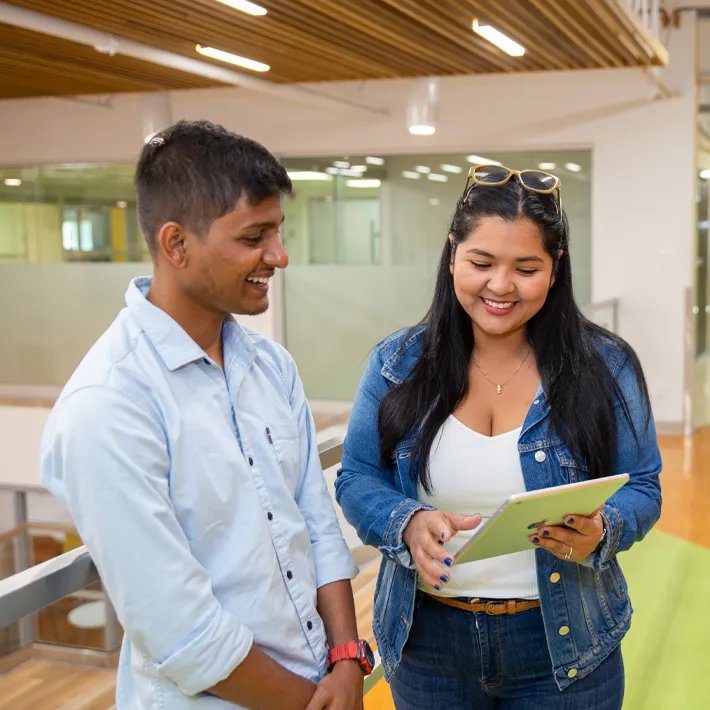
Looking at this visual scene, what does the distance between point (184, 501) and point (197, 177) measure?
1.56ft

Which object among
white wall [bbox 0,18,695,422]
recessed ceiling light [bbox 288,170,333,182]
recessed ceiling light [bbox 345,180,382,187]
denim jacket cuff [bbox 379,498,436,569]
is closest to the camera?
denim jacket cuff [bbox 379,498,436,569]

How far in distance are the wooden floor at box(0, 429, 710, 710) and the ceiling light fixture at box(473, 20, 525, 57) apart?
3.22 m

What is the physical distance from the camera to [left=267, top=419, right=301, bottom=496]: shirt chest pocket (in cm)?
146

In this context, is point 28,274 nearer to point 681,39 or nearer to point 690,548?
point 681,39

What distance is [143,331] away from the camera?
1.35m

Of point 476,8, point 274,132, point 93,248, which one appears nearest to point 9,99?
point 93,248

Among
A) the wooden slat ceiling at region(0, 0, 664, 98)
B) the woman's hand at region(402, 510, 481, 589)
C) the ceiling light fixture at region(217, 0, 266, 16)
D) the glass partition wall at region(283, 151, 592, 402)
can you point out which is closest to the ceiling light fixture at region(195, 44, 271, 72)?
the wooden slat ceiling at region(0, 0, 664, 98)

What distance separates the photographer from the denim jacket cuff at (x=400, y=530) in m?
1.52

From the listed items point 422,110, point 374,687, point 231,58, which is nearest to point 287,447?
point 374,687

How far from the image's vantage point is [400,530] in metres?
1.52

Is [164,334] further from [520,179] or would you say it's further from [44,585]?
[520,179]

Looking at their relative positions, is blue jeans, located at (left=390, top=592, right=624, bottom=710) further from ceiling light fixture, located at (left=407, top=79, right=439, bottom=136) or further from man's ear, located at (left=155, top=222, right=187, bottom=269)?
ceiling light fixture, located at (left=407, top=79, right=439, bottom=136)

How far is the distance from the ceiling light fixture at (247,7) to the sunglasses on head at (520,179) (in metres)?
3.97

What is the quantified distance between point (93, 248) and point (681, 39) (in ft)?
21.3
